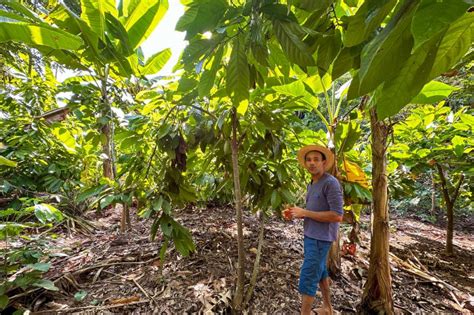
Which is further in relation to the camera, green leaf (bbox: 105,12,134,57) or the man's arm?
the man's arm

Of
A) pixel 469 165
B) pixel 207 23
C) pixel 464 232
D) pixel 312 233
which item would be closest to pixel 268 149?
pixel 312 233

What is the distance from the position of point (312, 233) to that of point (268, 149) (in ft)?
2.20

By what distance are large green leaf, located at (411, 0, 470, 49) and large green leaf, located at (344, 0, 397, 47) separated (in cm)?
8

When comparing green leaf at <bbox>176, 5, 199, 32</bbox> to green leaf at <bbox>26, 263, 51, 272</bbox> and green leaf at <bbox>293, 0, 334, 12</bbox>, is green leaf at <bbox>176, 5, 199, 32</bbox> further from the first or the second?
green leaf at <bbox>26, 263, 51, 272</bbox>

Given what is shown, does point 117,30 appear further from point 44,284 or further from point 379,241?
point 379,241

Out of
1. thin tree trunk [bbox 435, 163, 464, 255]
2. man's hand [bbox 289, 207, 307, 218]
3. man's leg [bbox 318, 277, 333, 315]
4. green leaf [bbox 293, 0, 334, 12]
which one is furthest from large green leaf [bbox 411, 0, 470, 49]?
thin tree trunk [bbox 435, 163, 464, 255]

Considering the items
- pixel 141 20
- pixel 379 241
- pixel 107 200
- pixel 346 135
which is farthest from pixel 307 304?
pixel 141 20

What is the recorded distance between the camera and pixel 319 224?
179 centimetres

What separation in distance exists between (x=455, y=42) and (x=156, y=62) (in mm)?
1400

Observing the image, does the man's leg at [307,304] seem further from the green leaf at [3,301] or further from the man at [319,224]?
the green leaf at [3,301]

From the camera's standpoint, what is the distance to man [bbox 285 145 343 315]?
1.67 meters

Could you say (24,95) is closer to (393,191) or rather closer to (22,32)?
(22,32)

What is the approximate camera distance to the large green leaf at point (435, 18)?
11.7 inches

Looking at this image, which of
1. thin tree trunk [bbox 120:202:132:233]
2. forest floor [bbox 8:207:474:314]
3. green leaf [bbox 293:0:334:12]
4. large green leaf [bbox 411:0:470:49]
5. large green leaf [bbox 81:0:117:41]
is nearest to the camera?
large green leaf [bbox 411:0:470:49]
